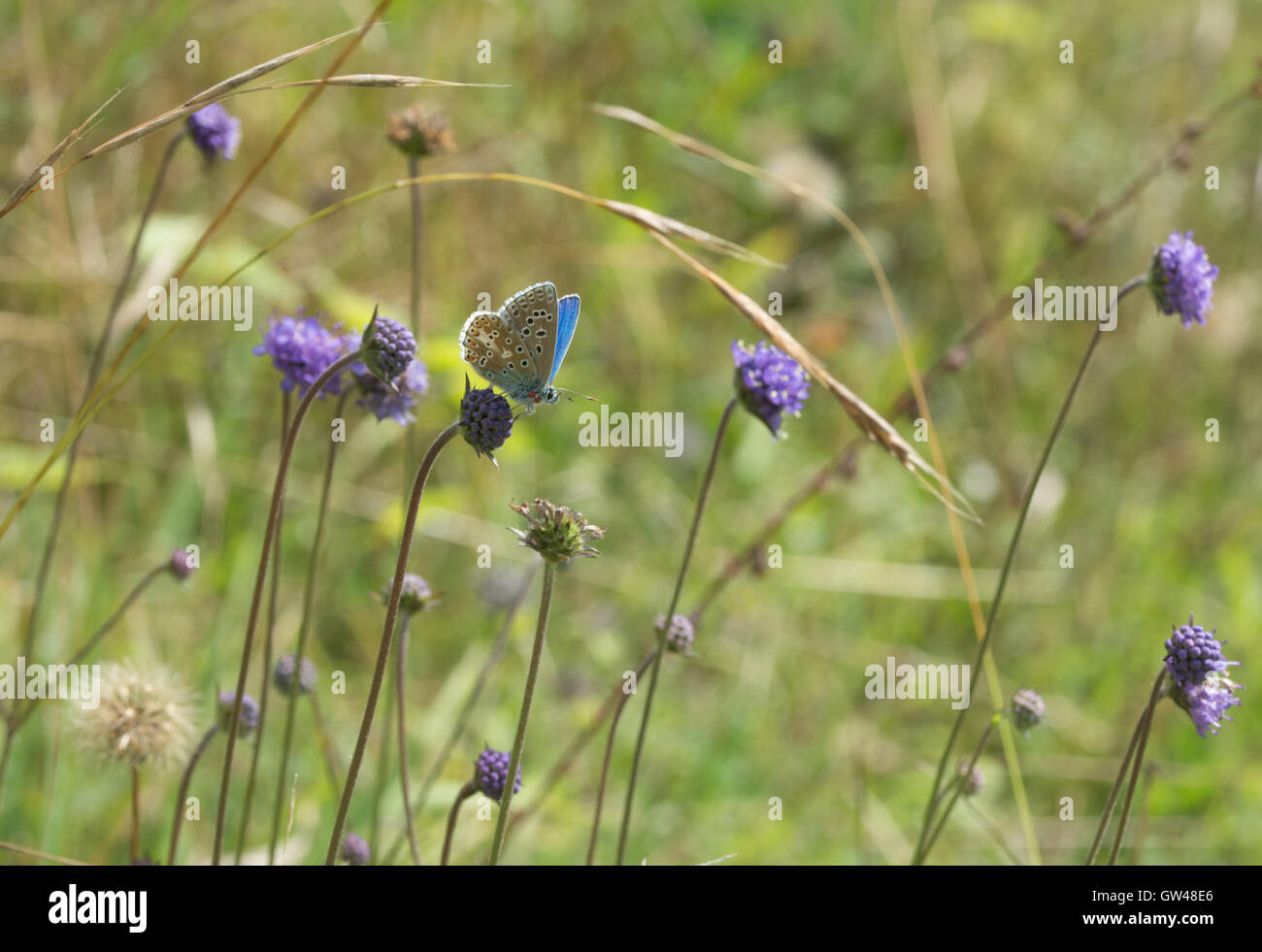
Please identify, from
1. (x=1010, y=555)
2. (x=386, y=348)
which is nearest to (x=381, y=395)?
(x=386, y=348)

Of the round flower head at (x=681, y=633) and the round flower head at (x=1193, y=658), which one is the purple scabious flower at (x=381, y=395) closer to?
the round flower head at (x=681, y=633)

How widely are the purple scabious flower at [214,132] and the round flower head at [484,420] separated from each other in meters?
1.42

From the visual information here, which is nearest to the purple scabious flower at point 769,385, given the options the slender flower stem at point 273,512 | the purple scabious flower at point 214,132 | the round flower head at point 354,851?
the slender flower stem at point 273,512

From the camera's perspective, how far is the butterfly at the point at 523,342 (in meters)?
2.36

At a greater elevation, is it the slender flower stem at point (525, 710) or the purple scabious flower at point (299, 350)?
the purple scabious flower at point (299, 350)

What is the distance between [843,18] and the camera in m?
7.93

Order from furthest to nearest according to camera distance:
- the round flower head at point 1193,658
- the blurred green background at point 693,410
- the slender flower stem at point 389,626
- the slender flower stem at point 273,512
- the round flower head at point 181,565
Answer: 1. the blurred green background at point 693,410
2. the round flower head at point 181,565
3. the round flower head at point 1193,658
4. the slender flower stem at point 273,512
5. the slender flower stem at point 389,626

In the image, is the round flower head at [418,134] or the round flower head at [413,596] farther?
the round flower head at [418,134]

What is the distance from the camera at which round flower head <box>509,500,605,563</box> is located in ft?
6.26

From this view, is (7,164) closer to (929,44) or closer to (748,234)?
(748,234)

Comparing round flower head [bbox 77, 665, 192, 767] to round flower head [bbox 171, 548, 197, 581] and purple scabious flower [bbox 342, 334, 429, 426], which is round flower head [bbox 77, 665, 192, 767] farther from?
purple scabious flower [bbox 342, 334, 429, 426]

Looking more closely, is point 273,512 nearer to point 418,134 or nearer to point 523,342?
point 523,342

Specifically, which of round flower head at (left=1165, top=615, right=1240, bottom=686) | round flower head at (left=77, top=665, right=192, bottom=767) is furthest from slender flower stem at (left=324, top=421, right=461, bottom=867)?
round flower head at (left=1165, top=615, right=1240, bottom=686)
